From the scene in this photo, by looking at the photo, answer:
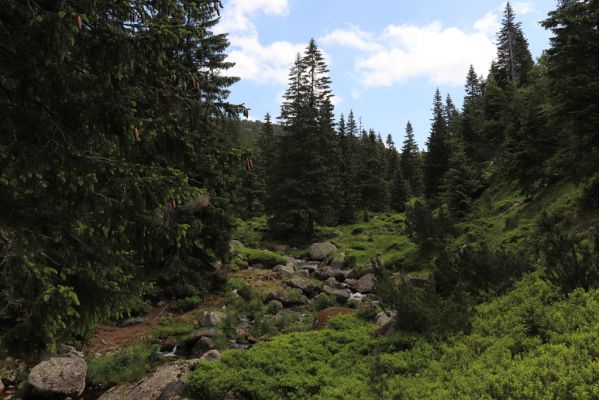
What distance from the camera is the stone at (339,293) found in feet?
60.8

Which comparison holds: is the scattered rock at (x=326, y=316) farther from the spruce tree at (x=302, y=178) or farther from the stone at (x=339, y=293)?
the spruce tree at (x=302, y=178)

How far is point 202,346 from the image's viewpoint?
13289 millimetres

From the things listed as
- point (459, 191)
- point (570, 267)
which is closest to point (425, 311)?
point (570, 267)

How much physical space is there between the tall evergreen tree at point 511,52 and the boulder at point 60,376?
189 feet

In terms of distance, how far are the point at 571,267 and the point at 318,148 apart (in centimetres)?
2775

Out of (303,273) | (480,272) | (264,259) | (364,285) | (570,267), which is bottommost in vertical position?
(364,285)

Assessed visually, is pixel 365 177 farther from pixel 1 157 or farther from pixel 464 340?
pixel 1 157

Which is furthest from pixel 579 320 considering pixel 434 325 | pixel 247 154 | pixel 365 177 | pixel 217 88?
pixel 365 177

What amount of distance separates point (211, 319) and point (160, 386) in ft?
21.3

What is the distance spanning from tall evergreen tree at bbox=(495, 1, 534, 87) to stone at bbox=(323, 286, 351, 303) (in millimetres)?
46682

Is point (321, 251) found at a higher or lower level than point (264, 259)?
higher

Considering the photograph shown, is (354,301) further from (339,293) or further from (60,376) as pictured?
(60,376)

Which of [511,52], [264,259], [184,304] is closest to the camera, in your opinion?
[184,304]

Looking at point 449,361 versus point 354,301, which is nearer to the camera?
point 449,361
